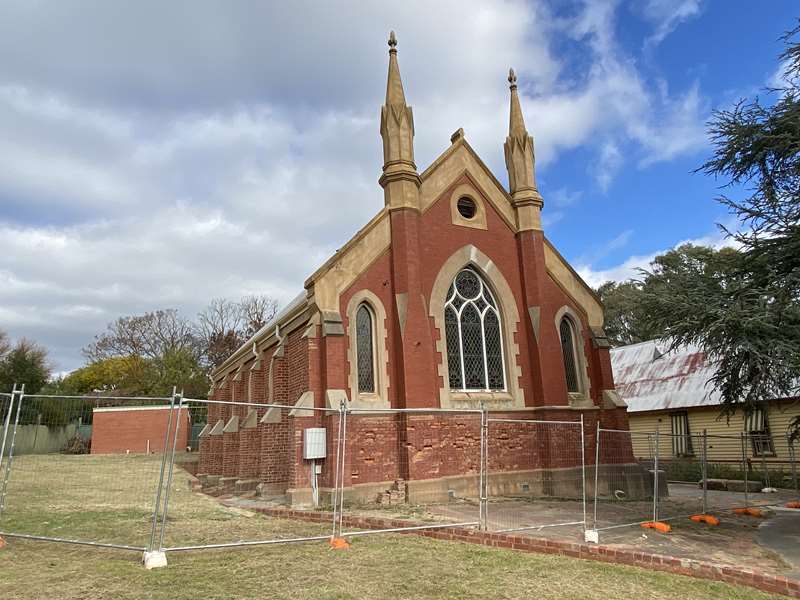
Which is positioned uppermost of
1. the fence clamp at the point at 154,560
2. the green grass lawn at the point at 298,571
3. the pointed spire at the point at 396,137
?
the pointed spire at the point at 396,137

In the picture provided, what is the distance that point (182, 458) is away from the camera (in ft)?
93.8

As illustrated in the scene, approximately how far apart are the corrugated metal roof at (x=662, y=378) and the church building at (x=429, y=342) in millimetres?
8955

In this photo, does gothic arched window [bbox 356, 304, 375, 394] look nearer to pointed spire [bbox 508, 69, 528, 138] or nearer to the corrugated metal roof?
pointed spire [bbox 508, 69, 528, 138]

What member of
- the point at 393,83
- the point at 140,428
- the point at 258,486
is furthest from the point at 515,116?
the point at 140,428

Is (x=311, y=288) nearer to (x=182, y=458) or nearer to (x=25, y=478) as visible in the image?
(x=25, y=478)

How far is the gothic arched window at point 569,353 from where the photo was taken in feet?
57.2

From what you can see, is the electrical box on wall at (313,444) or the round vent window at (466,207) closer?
the electrical box on wall at (313,444)

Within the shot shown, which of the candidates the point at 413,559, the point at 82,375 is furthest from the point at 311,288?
the point at 82,375

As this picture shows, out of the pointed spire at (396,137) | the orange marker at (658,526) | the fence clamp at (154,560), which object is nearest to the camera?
the fence clamp at (154,560)

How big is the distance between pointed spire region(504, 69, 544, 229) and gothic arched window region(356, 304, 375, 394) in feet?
20.6

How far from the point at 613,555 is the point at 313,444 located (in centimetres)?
718

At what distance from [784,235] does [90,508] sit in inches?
588

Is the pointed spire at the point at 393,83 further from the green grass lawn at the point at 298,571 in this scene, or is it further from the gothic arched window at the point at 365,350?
the green grass lawn at the point at 298,571

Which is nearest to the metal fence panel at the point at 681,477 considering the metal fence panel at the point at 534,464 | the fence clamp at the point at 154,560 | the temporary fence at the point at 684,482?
the temporary fence at the point at 684,482
